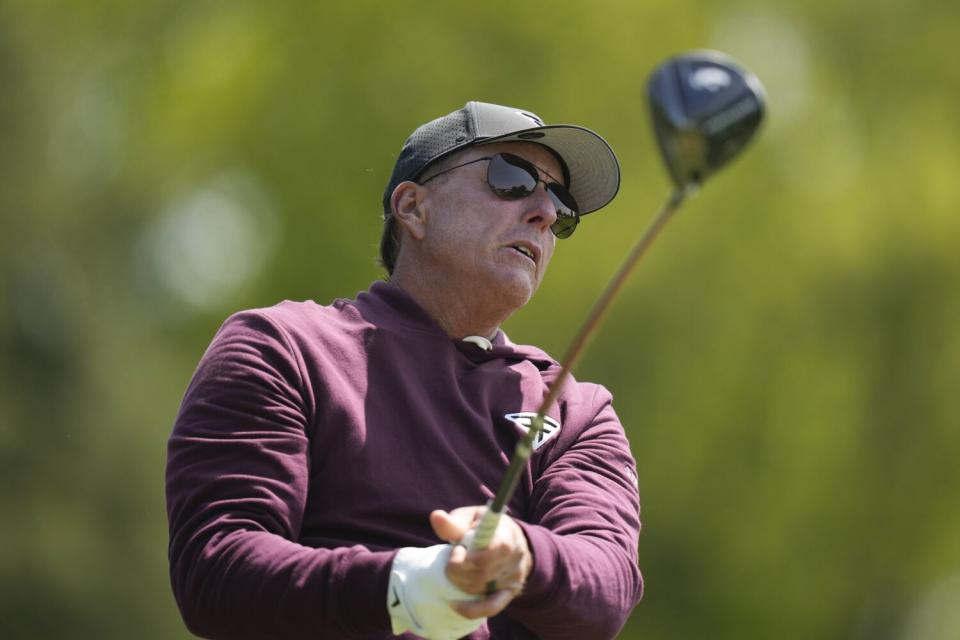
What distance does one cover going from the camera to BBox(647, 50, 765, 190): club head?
331 cm

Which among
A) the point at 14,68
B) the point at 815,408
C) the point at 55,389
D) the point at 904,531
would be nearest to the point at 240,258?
the point at 55,389

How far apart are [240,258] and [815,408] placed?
5.15m

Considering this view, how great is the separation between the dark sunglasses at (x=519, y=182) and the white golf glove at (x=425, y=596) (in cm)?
135

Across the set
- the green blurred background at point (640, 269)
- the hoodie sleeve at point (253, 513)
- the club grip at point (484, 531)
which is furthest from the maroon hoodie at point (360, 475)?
the green blurred background at point (640, 269)

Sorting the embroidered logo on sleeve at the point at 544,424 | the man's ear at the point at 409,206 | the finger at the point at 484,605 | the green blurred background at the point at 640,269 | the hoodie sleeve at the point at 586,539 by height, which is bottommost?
the green blurred background at the point at 640,269

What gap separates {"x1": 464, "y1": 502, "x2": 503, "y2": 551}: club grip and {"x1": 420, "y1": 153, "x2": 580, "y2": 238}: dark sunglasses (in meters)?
1.44

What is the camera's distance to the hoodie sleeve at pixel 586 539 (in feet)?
12.2

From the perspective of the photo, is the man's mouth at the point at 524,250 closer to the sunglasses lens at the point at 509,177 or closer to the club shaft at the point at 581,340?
the sunglasses lens at the point at 509,177

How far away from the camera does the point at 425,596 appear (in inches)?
135

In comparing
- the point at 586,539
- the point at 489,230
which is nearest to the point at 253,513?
the point at 586,539

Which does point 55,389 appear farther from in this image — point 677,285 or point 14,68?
point 677,285

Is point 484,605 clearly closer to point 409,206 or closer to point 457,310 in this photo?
point 457,310

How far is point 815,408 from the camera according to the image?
1545cm

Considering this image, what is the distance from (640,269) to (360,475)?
10851mm
